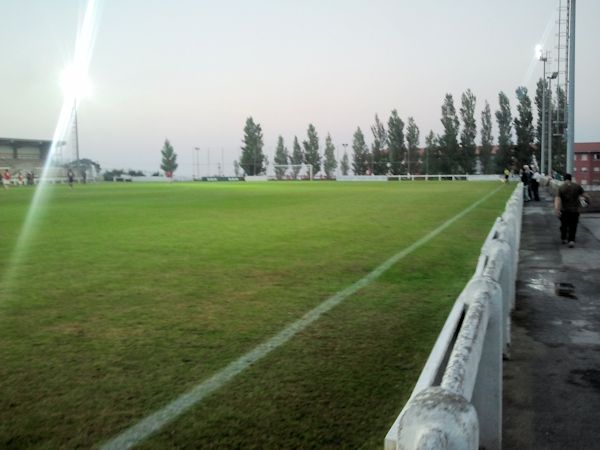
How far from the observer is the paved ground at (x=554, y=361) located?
3.28 metres

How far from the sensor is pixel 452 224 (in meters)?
14.6

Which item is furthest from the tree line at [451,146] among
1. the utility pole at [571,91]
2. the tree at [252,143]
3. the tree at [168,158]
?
the utility pole at [571,91]

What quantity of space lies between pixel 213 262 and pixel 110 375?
4.91 metres

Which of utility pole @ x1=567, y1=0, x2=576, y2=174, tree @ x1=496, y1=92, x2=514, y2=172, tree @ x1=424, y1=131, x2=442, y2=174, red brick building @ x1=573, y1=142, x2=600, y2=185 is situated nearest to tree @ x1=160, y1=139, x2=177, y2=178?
tree @ x1=424, y1=131, x2=442, y2=174

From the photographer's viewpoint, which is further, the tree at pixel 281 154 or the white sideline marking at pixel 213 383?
the tree at pixel 281 154

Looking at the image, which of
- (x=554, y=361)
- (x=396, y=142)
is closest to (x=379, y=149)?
(x=396, y=142)

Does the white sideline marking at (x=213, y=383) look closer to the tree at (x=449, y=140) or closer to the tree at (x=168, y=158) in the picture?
the tree at (x=449, y=140)

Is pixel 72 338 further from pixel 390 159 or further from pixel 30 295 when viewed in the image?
pixel 390 159

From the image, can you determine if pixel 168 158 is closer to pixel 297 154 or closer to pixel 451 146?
pixel 297 154

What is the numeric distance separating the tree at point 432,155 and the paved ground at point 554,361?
8849 centimetres

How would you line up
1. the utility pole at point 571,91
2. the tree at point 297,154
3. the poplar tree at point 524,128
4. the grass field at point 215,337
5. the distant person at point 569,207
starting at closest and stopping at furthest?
the grass field at point 215,337
the distant person at point 569,207
the utility pole at point 571,91
the poplar tree at point 524,128
the tree at point 297,154

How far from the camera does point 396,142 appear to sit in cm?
10631

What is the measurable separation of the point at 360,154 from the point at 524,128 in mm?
32594

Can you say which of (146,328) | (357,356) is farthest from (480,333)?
(146,328)
